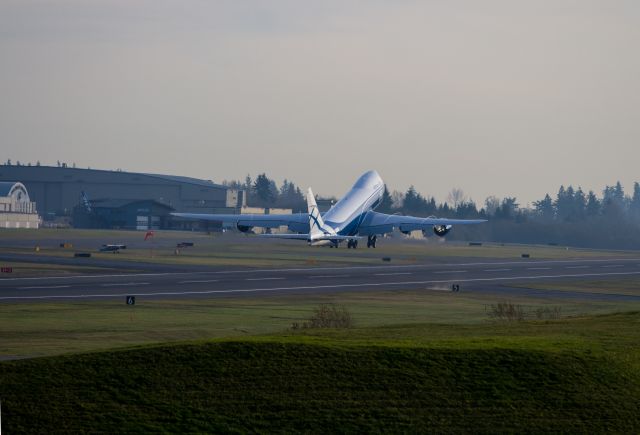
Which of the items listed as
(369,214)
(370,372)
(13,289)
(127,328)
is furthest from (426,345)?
(369,214)

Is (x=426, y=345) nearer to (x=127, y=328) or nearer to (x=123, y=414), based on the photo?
(x=123, y=414)

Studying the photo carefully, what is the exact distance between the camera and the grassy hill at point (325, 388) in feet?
92.0

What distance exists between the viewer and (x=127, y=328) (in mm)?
54094

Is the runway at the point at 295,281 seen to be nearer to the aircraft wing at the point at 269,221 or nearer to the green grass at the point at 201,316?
the green grass at the point at 201,316

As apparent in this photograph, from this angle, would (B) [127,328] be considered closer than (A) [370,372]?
No

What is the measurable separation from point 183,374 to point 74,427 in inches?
145

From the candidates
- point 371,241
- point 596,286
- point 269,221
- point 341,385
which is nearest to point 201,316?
point 341,385

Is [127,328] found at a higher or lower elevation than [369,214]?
lower

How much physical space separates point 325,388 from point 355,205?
329 feet

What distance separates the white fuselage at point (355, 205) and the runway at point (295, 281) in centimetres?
936

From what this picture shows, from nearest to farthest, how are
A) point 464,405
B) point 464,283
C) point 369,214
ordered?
1. point 464,405
2. point 464,283
3. point 369,214

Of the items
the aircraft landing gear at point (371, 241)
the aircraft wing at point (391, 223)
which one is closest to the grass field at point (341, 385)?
the aircraft wing at point (391, 223)

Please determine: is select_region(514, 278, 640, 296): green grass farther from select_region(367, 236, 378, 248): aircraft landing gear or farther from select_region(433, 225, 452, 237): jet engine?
select_region(367, 236, 378, 248): aircraft landing gear

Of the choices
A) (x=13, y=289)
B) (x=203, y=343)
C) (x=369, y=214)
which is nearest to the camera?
(x=203, y=343)
